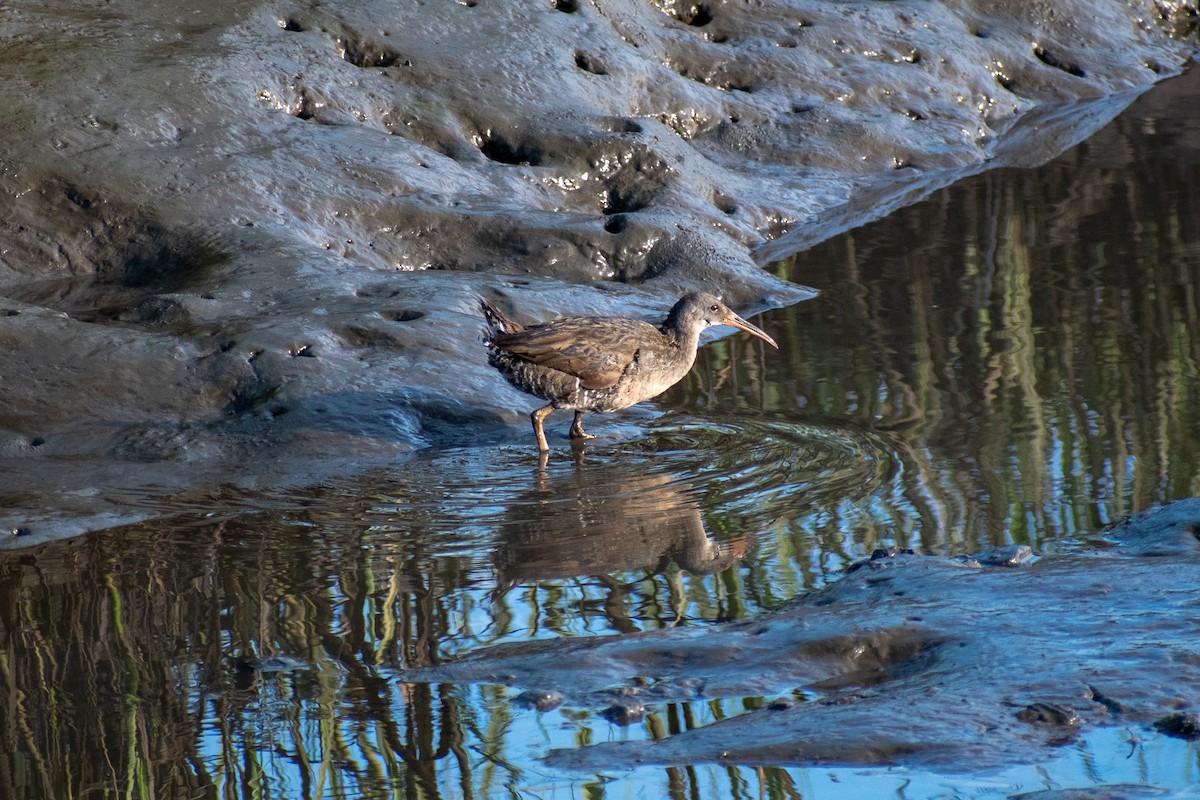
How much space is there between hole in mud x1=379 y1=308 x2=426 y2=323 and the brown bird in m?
0.73

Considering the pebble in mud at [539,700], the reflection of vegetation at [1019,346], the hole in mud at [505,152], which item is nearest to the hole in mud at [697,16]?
Answer: the reflection of vegetation at [1019,346]

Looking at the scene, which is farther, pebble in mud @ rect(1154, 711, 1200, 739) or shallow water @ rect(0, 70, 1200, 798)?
shallow water @ rect(0, 70, 1200, 798)

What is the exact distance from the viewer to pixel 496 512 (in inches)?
237

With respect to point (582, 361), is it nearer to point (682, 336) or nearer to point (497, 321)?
point (497, 321)

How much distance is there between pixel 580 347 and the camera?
695cm

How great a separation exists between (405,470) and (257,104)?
3804 mm

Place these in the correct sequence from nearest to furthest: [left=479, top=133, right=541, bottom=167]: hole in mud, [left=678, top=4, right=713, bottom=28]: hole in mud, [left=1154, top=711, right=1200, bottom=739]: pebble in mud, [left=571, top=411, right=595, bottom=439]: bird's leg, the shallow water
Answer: [left=1154, top=711, right=1200, bottom=739]: pebble in mud → the shallow water → [left=571, top=411, right=595, bottom=439]: bird's leg → [left=479, top=133, right=541, bottom=167]: hole in mud → [left=678, top=4, right=713, bottom=28]: hole in mud

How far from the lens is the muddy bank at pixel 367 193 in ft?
23.2

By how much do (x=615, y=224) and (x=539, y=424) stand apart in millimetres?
2931

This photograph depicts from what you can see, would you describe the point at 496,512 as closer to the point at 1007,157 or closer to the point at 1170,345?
the point at 1170,345

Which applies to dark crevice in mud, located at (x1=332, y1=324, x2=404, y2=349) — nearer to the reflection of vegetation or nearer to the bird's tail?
the bird's tail

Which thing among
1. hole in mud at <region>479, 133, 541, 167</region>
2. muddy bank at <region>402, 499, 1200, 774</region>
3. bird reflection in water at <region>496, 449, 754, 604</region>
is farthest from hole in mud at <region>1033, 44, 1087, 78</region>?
muddy bank at <region>402, 499, 1200, 774</region>

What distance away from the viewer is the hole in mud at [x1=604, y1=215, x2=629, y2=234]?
9547mm

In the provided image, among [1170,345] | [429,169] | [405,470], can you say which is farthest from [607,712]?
[429,169]
